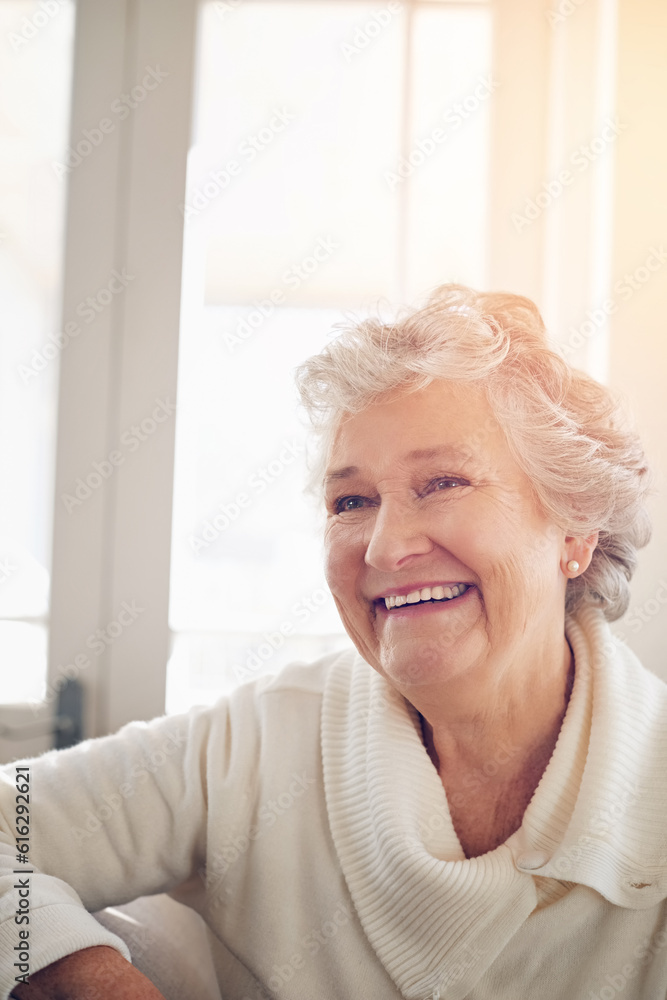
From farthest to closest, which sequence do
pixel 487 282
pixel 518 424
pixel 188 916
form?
1. pixel 487 282
2. pixel 188 916
3. pixel 518 424

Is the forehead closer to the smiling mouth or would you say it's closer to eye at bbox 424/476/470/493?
eye at bbox 424/476/470/493

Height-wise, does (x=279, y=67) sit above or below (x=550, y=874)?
above

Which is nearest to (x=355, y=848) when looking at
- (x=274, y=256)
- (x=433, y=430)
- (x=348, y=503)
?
(x=348, y=503)

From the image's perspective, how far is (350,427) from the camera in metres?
1.19

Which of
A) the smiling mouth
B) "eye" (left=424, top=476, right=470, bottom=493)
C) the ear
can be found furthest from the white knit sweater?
"eye" (left=424, top=476, right=470, bottom=493)

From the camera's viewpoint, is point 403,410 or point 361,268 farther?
point 361,268

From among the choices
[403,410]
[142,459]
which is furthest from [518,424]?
Result: [142,459]

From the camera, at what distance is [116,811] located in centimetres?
121

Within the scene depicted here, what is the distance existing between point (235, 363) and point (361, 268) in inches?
13.6

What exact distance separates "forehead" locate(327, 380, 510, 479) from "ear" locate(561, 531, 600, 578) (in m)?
0.19

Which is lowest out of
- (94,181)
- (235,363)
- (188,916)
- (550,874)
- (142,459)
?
(188,916)

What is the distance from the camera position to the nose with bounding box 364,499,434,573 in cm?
109

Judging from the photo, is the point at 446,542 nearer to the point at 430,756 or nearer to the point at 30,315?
the point at 430,756

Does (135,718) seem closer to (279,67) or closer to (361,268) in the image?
(361,268)
